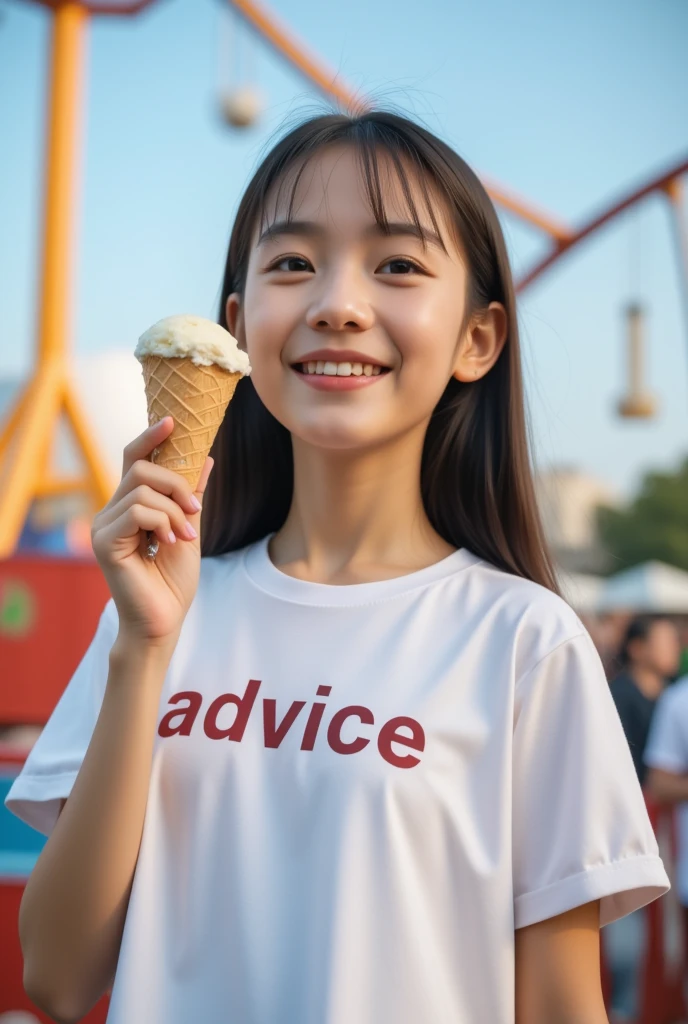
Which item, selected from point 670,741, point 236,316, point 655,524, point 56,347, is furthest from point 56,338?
point 655,524

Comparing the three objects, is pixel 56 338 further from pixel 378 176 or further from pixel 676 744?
pixel 378 176

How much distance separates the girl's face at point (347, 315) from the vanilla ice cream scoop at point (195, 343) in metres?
0.06

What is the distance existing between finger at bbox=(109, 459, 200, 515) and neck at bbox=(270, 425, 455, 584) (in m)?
0.31

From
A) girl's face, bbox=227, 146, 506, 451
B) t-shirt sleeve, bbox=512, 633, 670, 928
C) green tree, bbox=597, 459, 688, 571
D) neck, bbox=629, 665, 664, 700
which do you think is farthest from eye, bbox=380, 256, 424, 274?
green tree, bbox=597, 459, 688, 571

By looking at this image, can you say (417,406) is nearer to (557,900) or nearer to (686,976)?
(557,900)

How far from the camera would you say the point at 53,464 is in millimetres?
10195

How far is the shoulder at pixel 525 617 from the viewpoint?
4.85ft

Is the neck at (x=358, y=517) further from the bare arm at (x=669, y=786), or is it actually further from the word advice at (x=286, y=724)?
the bare arm at (x=669, y=786)

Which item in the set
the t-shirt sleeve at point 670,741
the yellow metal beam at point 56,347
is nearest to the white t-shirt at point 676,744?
the t-shirt sleeve at point 670,741

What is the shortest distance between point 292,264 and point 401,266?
0.17 meters

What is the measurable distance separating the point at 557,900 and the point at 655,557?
5052 centimetres

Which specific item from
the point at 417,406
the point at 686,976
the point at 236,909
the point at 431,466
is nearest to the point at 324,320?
the point at 417,406

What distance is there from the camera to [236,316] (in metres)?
1.86

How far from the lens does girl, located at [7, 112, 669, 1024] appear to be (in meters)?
1.39
